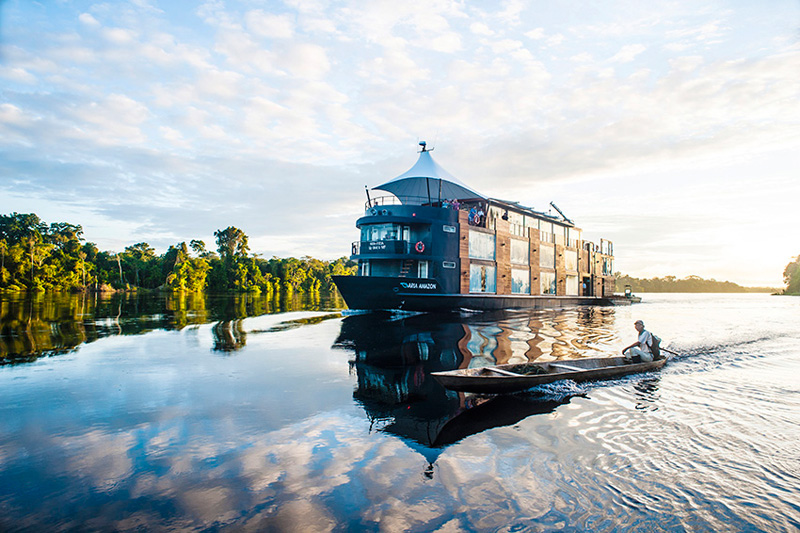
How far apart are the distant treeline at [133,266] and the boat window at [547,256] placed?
46.0m

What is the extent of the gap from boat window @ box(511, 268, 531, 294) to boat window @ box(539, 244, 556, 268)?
284cm

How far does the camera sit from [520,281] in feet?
126

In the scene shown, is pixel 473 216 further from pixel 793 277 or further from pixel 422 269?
pixel 793 277

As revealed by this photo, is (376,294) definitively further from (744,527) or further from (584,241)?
(584,241)

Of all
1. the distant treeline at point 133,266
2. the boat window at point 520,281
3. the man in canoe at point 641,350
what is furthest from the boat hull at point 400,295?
the distant treeline at point 133,266

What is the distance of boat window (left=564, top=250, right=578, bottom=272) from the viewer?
4512cm

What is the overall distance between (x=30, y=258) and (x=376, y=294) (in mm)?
68505

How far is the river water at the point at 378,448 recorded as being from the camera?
4.76 m

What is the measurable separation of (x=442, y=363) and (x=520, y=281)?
27224mm

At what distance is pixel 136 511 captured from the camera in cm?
470

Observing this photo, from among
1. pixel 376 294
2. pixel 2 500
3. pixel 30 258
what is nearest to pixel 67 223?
pixel 30 258

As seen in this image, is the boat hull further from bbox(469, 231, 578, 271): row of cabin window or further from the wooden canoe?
the wooden canoe

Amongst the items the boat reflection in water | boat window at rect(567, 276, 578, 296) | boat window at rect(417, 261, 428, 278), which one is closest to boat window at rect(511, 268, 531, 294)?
boat window at rect(567, 276, 578, 296)

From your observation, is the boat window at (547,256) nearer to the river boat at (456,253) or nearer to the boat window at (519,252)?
the river boat at (456,253)
